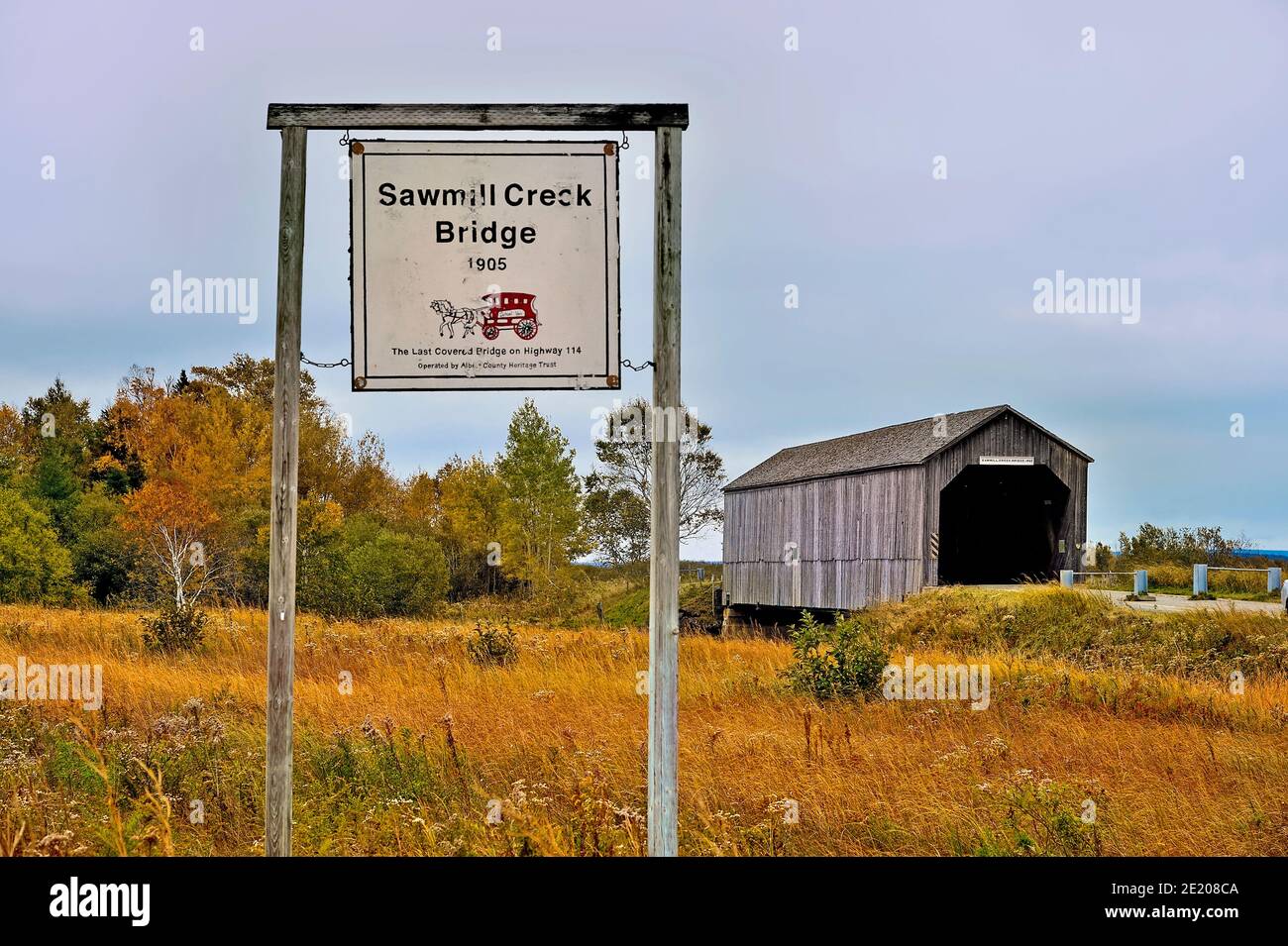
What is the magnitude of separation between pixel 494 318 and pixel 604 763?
3983 millimetres

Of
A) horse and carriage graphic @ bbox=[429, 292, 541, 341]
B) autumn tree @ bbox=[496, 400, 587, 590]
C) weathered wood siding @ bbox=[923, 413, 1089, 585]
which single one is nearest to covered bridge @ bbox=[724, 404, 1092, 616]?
weathered wood siding @ bbox=[923, 413, 1089, 585]

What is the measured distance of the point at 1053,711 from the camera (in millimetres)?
11742

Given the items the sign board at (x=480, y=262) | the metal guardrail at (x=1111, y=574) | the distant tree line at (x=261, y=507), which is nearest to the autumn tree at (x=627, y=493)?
the distant tree line at (x=261, y=507)

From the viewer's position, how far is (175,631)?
14695mm

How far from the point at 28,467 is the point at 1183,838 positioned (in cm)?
3676

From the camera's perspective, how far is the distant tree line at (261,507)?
26531mm

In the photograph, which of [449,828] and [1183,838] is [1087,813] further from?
[449,828]

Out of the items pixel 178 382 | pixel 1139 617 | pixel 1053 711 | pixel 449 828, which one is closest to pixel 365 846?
pixel 449 828

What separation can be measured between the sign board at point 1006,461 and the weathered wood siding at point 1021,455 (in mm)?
128

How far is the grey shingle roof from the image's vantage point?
29.5m

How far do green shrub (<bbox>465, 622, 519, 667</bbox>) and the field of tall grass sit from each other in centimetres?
24

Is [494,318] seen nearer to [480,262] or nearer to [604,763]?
[480,262]

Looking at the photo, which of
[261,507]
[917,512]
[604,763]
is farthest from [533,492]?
[604,763]

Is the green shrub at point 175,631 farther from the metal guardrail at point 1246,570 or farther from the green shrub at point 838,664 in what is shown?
the metal guardrail at point 1246,570
